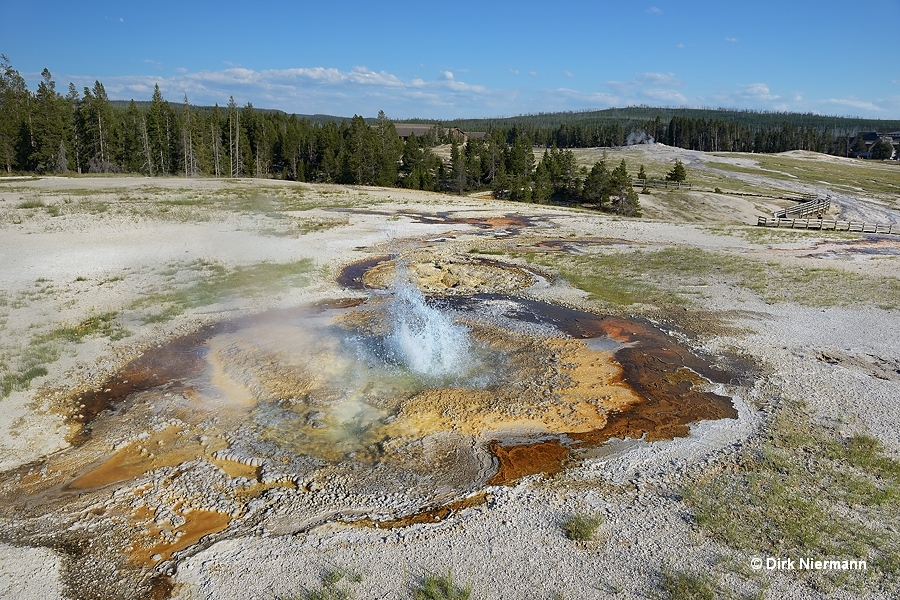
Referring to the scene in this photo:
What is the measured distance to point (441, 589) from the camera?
5.84 m

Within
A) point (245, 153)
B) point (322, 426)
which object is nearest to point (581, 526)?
point (322, 426)

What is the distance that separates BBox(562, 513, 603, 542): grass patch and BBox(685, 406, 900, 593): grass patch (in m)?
1.31

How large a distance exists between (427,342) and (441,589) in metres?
7.14

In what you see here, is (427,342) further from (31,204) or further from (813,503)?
(31,204)

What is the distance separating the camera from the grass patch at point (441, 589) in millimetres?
5719

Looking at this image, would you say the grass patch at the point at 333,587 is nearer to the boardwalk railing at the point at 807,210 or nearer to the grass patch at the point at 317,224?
the grass patch at the point at 317,224

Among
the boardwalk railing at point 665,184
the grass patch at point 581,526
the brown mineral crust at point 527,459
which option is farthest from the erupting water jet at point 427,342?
the boardwalk railing at point 665,184

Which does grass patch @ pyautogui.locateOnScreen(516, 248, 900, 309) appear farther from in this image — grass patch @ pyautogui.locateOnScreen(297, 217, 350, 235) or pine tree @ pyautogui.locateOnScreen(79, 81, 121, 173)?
pine tree @ pyautogui.locateOnScreen(79, 81, 121, 173)

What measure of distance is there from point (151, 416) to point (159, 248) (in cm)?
1475

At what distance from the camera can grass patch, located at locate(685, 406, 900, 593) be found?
6312 mm

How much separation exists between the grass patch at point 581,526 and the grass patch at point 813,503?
51.7 inches

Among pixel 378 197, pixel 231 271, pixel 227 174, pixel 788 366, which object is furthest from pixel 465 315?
pixel 227 174

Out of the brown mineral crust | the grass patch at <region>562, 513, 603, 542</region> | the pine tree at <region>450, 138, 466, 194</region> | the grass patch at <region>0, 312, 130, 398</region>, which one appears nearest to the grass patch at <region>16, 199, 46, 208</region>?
the grass patch at <region>0, 312, 130, 398</region>

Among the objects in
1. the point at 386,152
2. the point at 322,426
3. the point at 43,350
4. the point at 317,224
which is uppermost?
the point at 386,152
